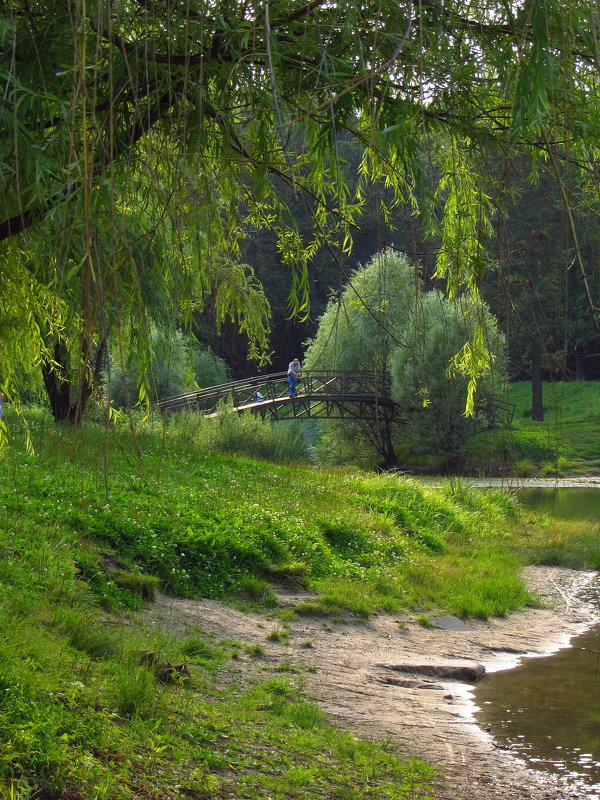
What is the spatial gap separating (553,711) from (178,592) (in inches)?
133

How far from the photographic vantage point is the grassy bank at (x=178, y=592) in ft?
13.2

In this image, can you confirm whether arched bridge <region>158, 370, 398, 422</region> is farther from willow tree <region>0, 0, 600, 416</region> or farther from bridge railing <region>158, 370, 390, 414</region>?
willow tree <region>0, 0, 600, 416</region>

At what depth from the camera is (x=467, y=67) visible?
3004mm

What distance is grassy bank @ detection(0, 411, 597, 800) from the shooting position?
4023mm

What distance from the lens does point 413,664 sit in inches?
301

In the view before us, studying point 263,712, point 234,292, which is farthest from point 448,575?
point 234,292

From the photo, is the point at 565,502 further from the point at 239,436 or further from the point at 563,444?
the point at 239,436

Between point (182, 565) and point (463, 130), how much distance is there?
6.19m

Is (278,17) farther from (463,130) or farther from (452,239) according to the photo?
(452,239)

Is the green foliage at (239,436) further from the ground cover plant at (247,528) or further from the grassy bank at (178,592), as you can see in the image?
the grassy bank at (178,592)

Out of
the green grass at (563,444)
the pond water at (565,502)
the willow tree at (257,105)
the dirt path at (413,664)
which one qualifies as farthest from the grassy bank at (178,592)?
the green grass at (563,444)

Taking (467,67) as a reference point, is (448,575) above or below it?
below

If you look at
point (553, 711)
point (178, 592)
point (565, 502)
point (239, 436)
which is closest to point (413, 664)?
point (553, 711)

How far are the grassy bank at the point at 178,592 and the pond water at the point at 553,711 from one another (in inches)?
40.1
